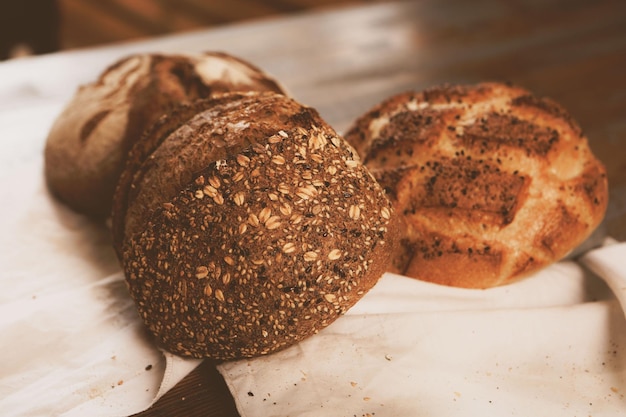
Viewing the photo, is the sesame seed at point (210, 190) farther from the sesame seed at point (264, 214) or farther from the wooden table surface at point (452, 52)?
the wooden table surface at point (452, 52)

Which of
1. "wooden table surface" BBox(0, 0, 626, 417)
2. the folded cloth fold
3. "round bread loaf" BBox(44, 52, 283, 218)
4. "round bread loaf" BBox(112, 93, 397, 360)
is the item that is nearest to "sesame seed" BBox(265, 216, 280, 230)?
"round bread loaf" BBox(112, 93, 397, 360)

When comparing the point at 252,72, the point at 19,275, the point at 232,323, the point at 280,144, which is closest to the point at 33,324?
the point at 19,275

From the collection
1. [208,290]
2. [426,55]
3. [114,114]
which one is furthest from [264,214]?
[426,55]

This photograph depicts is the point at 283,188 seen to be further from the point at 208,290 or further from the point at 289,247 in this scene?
the point at 208,290

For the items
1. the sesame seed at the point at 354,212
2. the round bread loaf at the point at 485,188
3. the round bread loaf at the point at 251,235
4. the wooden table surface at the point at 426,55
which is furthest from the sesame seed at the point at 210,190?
the wooden table surface at the point at 426,55

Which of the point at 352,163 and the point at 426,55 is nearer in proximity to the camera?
the point at 352,163

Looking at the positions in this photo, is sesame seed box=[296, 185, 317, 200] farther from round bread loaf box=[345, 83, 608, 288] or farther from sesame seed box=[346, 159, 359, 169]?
round bread loaf box=[345, 83, 608, 288]

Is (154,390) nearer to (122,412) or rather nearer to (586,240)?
(122,412)
